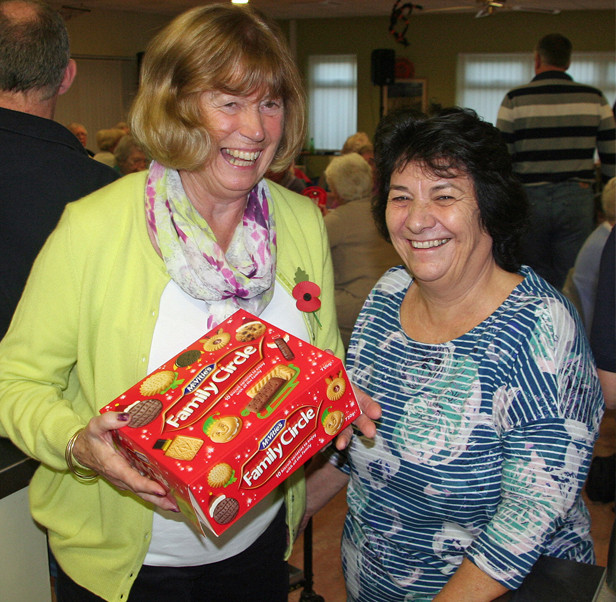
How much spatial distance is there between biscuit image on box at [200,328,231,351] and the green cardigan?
0.15m

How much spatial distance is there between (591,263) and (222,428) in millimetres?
2597

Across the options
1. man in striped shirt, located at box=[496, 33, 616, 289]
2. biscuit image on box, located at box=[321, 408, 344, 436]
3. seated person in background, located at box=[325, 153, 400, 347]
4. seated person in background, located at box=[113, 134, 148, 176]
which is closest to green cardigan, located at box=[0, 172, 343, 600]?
biscuit image on box, located at box=[321, 408, 344, 436]

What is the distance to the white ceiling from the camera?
10.1 metres

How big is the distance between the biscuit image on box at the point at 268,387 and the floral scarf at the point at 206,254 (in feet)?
0.90

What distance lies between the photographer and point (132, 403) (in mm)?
1079

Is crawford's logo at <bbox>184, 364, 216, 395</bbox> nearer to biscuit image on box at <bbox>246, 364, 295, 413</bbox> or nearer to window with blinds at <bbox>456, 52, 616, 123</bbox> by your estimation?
biscuit image on box at <bbox>246, 364, 295, 413</bbox>

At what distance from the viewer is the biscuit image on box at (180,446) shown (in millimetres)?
980

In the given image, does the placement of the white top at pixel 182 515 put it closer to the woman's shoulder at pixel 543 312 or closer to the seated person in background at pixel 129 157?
the woman's shoulder at pixel 543 312

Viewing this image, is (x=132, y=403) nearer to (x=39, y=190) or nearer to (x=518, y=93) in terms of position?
(x=39, y=190)

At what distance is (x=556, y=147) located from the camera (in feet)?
14.0

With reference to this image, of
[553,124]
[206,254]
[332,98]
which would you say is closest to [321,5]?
[332,98]

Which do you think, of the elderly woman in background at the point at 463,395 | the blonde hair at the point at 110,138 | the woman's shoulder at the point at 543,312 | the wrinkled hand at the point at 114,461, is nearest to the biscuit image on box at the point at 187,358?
the wrinkled hand at the point at 114,461

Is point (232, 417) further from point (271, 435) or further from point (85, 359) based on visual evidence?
point (85, 359)

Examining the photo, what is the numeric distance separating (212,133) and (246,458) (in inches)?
25.3
